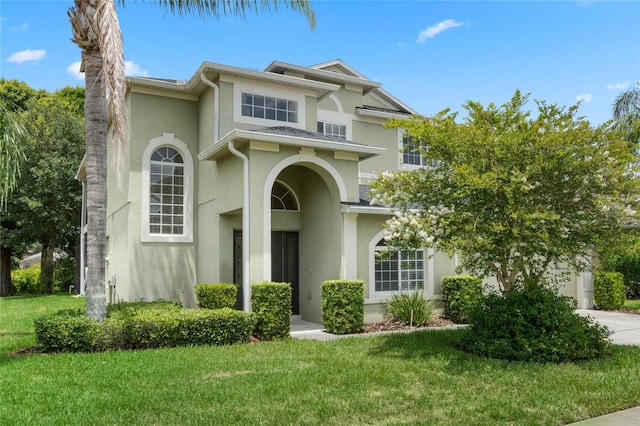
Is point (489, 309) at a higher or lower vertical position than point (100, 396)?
higher

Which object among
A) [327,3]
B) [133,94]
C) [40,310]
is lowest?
[40,310]

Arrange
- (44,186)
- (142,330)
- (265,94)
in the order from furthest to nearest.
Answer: (44,186) → (265,94) → (142,330)

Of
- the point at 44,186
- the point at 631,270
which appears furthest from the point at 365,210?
the point at 44,186

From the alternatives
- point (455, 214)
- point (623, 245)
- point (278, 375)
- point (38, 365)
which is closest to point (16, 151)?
point (38, 365)

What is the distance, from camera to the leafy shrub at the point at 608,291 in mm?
16812

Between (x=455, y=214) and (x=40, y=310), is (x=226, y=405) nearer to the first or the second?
(x=455, y=214)

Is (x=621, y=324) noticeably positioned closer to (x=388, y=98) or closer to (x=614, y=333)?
(x=614, y=333)

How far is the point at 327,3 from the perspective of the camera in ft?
38.7

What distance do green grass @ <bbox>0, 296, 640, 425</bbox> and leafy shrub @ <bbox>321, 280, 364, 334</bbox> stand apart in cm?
225

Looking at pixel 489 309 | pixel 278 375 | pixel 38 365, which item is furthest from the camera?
pixel 489 309

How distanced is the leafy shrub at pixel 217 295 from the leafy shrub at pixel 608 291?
39.5 feet

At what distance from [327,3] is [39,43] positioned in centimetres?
658

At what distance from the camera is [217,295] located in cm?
1275

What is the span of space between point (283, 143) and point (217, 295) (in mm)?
4086
